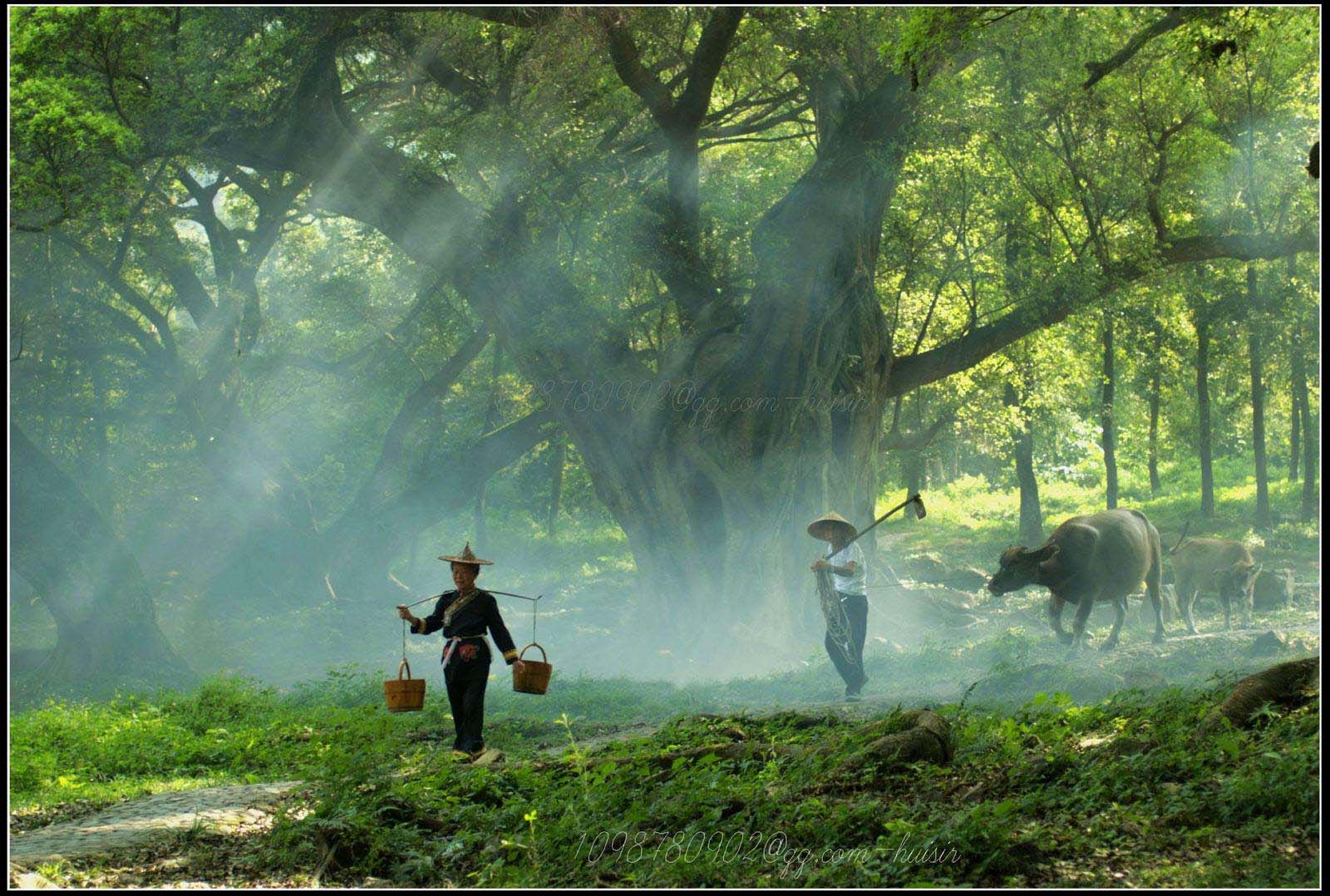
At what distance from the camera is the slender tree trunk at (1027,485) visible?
28.3m

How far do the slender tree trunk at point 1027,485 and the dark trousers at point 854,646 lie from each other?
1597 centimetres

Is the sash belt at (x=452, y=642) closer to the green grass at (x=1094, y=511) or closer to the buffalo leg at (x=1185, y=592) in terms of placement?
the buffalo leg at (x=1185, y=592)

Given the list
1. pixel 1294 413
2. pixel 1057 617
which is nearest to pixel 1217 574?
pixel 1057 617

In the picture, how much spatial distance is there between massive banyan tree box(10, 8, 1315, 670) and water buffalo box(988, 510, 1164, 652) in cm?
414

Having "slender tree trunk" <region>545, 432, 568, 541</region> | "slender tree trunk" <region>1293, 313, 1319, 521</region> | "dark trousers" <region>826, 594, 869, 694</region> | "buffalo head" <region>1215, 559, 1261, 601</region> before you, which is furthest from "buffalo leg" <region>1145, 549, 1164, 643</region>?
"slender tree trunk" <region>545, 432, 568, 541</region>

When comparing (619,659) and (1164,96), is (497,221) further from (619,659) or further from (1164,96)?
(1164,96)

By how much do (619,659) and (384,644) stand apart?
7.66 meters

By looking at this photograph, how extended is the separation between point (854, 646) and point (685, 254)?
9280 mm

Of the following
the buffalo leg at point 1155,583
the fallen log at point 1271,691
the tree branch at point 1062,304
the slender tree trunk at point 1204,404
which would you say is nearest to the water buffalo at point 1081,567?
the buffalo leg at point 1155,583

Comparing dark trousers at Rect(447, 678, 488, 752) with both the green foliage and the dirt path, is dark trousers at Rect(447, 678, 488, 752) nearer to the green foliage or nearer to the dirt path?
the green foliage

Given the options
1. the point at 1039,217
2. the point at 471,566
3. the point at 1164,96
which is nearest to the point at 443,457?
the point at 1039,217

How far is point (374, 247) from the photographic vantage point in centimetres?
3142

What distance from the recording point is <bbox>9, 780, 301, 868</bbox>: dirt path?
6715mm

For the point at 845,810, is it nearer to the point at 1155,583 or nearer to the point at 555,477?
the point at 1155,583
